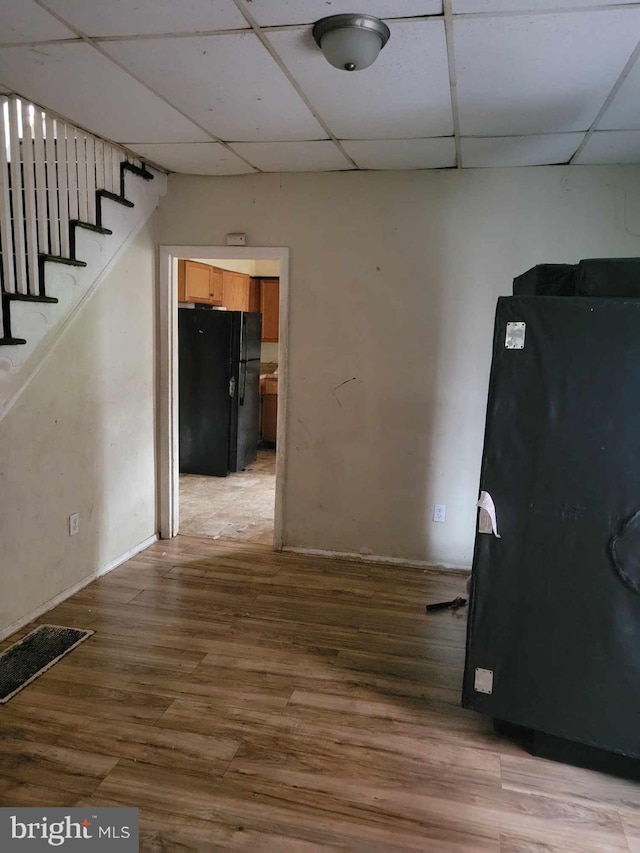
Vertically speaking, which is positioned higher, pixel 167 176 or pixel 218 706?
pixel 167 176

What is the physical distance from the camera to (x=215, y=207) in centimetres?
379

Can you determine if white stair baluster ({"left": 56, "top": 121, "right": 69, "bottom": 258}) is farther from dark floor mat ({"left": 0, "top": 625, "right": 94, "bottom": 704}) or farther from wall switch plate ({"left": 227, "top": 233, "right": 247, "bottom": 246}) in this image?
dark floor mat ({"left": 0, "top": 625, "right": 94, "bottom": 704})

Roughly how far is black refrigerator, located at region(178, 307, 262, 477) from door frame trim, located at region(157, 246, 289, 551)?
1633 mm

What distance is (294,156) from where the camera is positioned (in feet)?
10.8

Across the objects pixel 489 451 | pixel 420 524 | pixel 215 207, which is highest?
pixel 215 207

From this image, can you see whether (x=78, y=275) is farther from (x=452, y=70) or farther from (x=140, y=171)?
(x=452, y=70)

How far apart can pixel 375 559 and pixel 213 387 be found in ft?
8.86

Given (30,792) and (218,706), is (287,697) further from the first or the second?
(30,792)

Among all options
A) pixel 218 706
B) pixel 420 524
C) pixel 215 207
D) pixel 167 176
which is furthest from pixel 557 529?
pixel 167 176

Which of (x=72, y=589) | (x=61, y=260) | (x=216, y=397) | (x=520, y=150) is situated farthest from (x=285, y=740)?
(x=216, y=397)

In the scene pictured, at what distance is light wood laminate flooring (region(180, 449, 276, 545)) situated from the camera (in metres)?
4.35

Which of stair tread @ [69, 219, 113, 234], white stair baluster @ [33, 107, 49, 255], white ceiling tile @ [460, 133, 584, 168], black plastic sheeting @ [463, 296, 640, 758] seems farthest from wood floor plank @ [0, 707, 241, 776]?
white ceiling tile @ [460, 133, 584, 168]

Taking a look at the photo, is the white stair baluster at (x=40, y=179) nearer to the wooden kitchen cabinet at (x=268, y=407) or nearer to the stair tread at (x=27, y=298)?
the stair tread at (x=27, y=298)

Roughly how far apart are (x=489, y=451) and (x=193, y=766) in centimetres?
152
